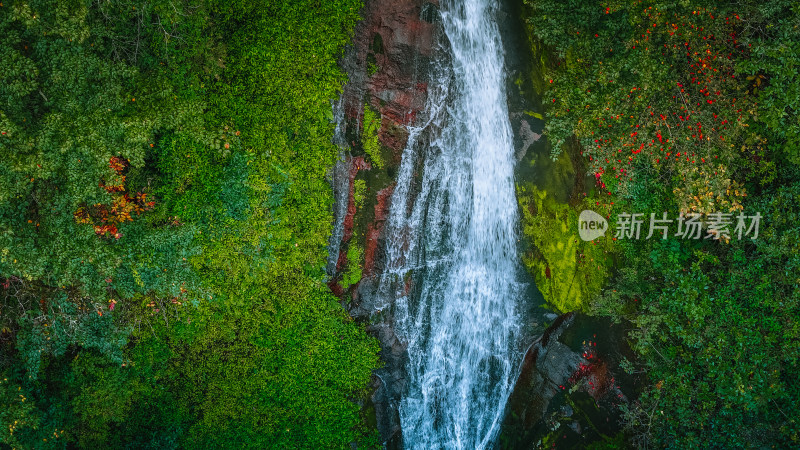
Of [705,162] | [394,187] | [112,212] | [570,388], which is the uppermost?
[705,162]

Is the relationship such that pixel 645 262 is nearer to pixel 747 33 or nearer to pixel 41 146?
pixel 747 33

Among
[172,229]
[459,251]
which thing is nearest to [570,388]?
[459,251]

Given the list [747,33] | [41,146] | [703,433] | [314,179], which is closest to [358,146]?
[314,179]

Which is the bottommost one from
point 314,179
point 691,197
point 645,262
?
point 645,262

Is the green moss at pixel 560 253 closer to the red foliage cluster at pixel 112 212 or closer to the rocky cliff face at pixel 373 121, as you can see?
the rocky cliff face at pixel 373 121

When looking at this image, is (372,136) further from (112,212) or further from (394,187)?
Answer: (112,212)

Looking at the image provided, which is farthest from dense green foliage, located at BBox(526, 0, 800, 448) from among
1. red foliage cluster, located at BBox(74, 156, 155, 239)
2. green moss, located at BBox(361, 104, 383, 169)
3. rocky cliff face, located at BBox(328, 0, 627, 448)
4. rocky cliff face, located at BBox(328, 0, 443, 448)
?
red foliage cluster, located at BBox(74, 156, 155, 239)
